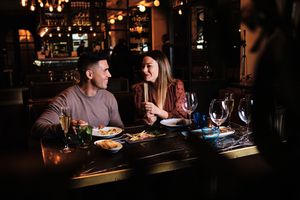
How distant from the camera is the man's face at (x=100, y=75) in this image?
2488mm

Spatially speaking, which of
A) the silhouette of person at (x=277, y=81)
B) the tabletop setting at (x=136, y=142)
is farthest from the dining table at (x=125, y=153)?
the silhouette of person at (x=277, y=81)

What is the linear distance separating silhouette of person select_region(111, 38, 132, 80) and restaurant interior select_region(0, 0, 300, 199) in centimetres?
3

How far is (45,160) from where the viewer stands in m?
1.55

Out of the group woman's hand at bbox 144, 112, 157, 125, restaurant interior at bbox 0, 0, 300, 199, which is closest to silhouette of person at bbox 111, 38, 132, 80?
restaurant interior at bbox 0, 0, 300, 199

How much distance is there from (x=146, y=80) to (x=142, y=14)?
320 inches

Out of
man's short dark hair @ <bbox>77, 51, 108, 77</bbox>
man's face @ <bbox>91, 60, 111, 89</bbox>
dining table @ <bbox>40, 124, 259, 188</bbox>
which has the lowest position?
dining table @ <bbox>40, 124, 259, 188</bbox>

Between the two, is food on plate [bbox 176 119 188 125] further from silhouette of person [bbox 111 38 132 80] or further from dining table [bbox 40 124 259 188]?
silhouette of person [bbox 111 38 132 80]

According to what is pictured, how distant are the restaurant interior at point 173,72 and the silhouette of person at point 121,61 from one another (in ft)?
0.09

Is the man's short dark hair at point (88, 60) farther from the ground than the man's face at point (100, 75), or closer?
farther from the ground

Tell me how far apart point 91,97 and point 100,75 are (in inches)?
7.7

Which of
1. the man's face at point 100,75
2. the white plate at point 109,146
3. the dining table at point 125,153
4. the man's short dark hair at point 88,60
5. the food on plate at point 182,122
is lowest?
the dining table at point 125,153

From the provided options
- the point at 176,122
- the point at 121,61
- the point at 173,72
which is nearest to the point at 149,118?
the point at 176,122

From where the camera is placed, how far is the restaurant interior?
32 cm

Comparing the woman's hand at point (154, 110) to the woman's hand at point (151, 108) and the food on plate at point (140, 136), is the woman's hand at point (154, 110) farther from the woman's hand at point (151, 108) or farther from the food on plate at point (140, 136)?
the food on plate at point (140, 136)
